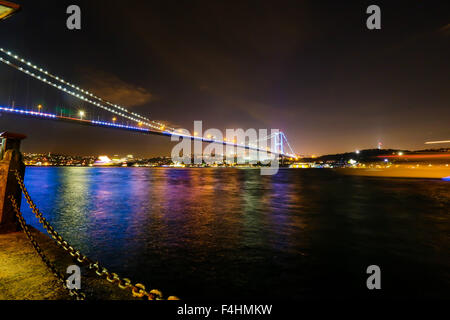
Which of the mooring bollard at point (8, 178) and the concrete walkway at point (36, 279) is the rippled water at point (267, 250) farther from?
the mooring bollard at point (8, 178)

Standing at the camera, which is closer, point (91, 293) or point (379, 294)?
point (91, 293)

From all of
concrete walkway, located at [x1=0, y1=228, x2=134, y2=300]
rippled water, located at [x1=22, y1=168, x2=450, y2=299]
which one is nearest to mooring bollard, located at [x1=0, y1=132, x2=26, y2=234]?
concrete walkway, located at [x1=0, y1=228, x2=134, y2=300]

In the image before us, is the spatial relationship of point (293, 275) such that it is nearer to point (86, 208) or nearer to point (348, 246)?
point (348, 246)

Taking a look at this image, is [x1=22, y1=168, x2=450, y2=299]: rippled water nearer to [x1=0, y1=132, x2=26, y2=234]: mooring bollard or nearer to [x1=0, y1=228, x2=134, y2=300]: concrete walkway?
[x1=0, y1=228, x2=134, y2=300]: concrete walkway

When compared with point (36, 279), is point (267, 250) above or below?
below

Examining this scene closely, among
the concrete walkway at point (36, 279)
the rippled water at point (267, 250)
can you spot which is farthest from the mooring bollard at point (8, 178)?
the rippled water at point (267, 250)

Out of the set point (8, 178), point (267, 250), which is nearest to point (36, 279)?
point (8, 178)

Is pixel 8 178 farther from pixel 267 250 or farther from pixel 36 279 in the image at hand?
pixel 267 250

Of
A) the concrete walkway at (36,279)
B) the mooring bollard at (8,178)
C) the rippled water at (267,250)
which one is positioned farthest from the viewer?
the mooring bollard at (8,178)

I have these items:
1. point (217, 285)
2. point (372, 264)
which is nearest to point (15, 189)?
point (217, 285)
